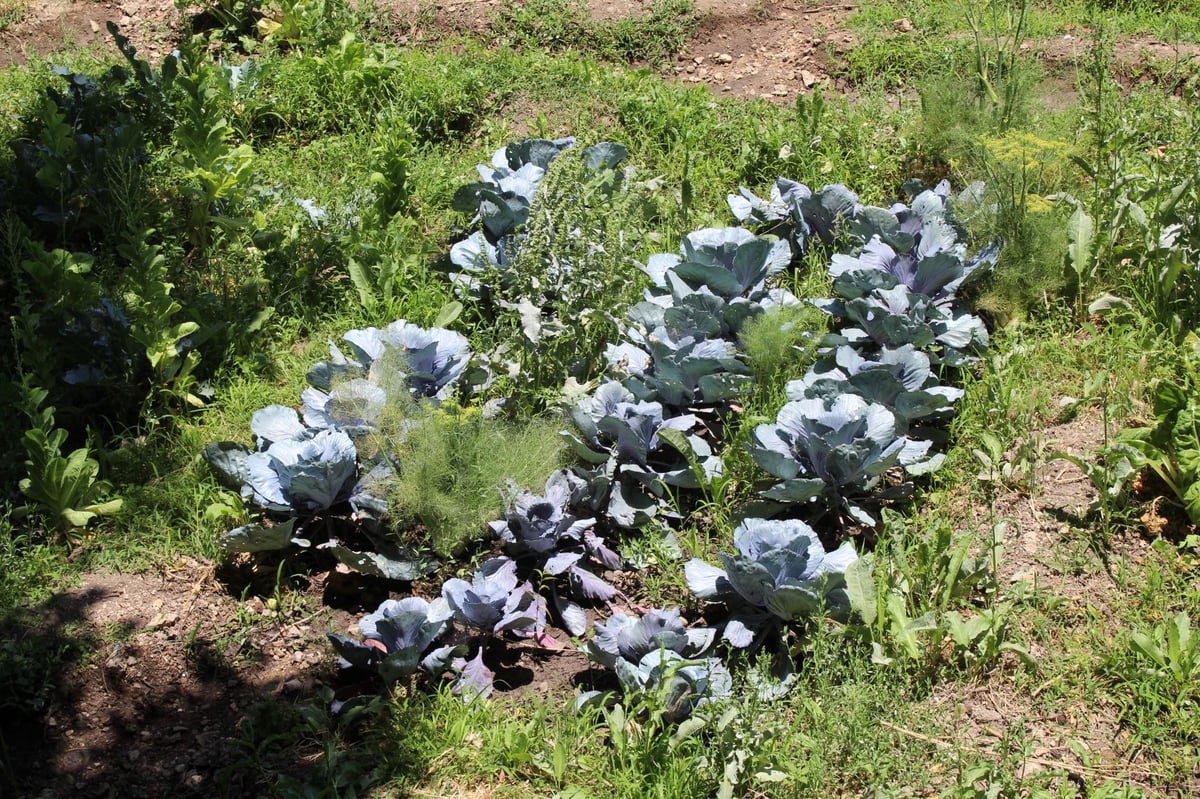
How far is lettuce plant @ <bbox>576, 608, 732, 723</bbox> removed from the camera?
274 centimetres

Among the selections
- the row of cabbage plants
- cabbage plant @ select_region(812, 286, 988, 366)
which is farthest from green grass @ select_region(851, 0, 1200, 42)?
cabbage plant @ select_region(812, 286, 988, 366)

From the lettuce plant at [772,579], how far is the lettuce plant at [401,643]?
0.70 metres

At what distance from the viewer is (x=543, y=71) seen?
5727mm

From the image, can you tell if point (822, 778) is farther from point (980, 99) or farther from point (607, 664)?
point (980, 99)

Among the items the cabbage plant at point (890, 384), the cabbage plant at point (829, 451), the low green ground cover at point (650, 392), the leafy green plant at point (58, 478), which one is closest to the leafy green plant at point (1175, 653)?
the low green ground cover at point (650, 392)

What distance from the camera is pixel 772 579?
2908 mm

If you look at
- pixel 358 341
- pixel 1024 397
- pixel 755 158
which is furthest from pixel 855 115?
pixel 358 341

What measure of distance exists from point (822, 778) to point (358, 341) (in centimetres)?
200

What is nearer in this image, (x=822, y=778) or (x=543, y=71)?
(x=822, y=778)

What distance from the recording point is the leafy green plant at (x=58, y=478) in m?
3.17

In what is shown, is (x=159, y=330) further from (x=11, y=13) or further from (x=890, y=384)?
(x=11, y=13)

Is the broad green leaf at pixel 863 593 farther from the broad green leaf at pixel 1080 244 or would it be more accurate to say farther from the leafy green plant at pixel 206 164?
the leafy green plant at pixel 206 164

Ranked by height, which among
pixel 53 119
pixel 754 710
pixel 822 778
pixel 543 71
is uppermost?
pixel 53 119

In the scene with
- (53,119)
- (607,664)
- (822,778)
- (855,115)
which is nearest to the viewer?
(822,778)
